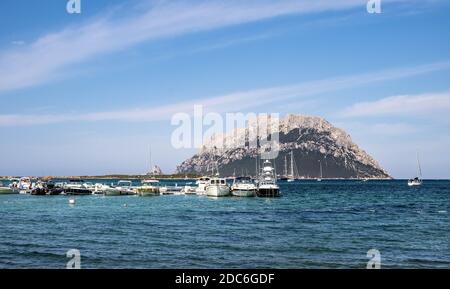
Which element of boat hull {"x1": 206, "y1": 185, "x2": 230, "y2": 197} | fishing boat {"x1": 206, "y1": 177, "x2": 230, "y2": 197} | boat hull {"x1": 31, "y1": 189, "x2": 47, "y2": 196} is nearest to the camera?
boat hull {"x1": 206, "y1": 185, "x2": 230, "y2": 197}

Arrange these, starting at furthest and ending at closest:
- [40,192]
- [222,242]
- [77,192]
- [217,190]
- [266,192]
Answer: [77,192] → [40,192] → [217,190] → [266,192] → [222,242]

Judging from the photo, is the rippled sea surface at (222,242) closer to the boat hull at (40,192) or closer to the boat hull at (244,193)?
the boat hull at (244,193)

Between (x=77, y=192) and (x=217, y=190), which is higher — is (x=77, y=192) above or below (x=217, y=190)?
below

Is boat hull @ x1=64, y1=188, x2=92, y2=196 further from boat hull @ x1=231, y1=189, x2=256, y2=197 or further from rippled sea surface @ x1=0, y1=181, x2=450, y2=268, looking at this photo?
rippled sea surface @ x1=0, y1=181, x2=450, y2=268

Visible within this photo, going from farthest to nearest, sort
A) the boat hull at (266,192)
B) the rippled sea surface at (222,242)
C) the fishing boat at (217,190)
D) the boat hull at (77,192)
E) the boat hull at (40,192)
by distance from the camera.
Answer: the boat hull at (77,192) < the boat hull at (40,192) < the fishing boat at (217,190) < the boat hull at (266,192) < the rippled sea surface at (222,242)

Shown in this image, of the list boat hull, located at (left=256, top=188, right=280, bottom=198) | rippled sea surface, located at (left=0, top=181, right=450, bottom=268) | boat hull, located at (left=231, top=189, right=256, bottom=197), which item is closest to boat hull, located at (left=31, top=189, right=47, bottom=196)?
boat hull, located at (left=231, top=189, right=256, bottom=197)

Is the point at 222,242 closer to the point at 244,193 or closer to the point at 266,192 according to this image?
the point at 266,192

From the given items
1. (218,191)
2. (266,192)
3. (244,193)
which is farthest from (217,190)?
(266,192)

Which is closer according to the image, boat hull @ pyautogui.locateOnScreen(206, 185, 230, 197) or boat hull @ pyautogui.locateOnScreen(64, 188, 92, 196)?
boat hull @ pyautogui.locateOnScreen(206, 185, 230, 197)

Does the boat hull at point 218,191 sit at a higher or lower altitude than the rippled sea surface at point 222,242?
higher

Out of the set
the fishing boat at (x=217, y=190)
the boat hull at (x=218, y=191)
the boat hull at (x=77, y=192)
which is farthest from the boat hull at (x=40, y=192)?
the boat hull at (x=218, y=191)

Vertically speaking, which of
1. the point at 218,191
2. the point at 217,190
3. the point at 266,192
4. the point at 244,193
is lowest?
the point at 244,193

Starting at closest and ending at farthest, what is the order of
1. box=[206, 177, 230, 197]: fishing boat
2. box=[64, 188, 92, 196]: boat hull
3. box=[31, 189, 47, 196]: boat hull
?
1. box=[206, 177, 230, 197]: fishing boat
2. box=[31, 189, 47, 196]: boat hull
3. box=[64, 188, 92, 196]: boat hull
